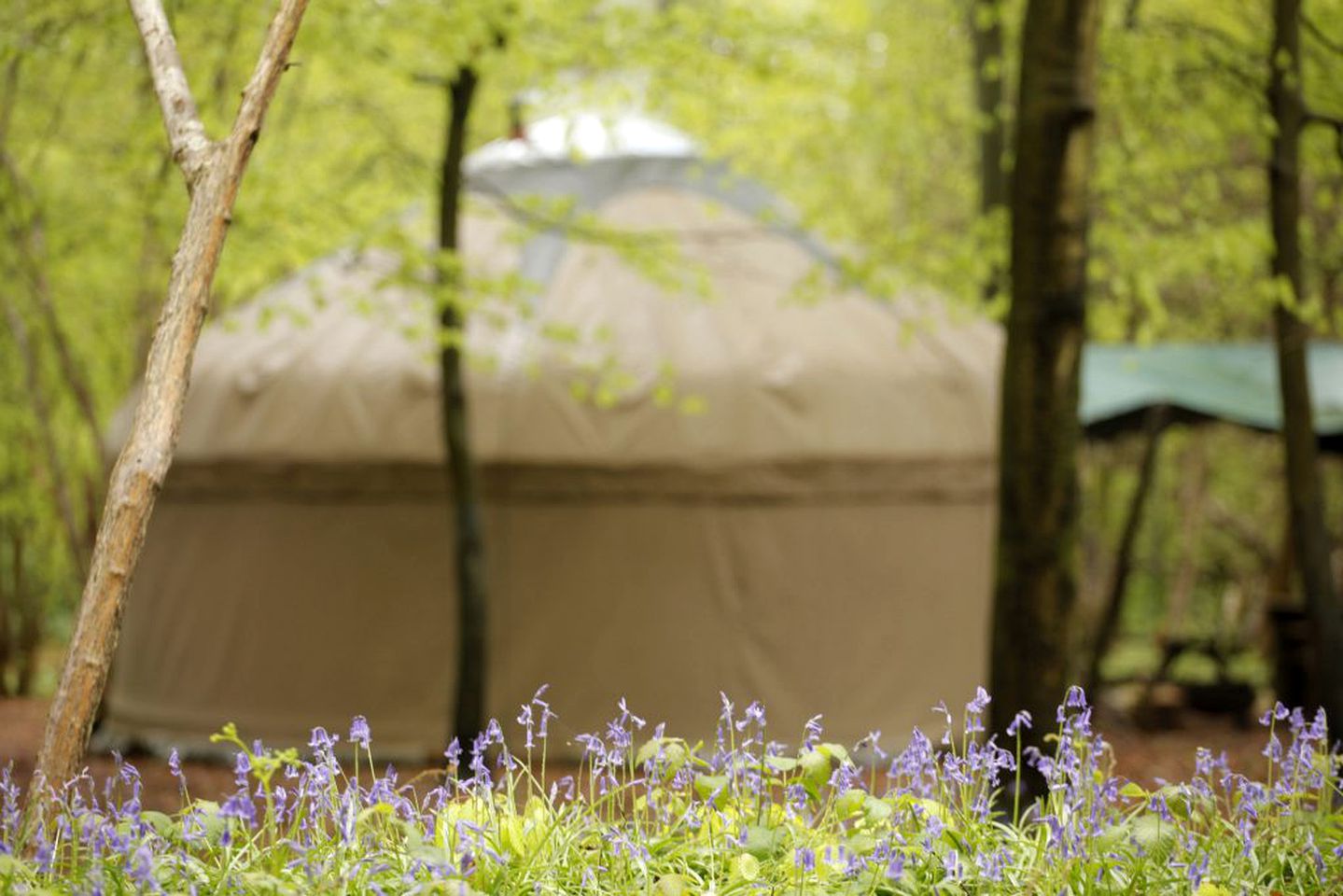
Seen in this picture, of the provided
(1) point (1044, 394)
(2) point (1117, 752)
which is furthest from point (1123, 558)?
(1) point (1044, 394)

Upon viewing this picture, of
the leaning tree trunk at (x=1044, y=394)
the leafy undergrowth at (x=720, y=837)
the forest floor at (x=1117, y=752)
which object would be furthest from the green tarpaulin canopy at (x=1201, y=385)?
the leafy undergrowth at (x=720, y=837)

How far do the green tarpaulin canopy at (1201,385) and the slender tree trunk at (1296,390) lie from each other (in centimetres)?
274

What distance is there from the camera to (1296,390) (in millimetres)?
5539

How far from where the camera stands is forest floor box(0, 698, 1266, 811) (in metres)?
7.52

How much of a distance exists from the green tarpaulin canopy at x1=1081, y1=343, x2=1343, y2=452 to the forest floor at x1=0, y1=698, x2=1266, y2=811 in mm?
1784

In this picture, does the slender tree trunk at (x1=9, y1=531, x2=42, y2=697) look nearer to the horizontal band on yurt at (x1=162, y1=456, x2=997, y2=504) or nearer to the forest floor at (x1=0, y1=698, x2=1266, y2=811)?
the forest floor at (x1=0, y1=698, x2=1266, y2=811)

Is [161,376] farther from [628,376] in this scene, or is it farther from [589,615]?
[589,615]

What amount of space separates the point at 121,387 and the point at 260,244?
4779mm

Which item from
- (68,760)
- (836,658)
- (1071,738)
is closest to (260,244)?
(836,658)

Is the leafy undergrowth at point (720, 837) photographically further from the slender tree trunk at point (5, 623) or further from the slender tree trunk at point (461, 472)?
the slender tree trunk at point (5, 623)

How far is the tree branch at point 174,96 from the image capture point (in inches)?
113

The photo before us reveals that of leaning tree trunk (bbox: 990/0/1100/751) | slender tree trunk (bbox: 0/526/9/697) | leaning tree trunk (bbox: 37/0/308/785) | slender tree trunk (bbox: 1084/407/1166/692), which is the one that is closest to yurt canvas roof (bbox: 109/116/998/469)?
slender tree trunk (bbox: 1084/407/1166/692)

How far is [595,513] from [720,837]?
19.2ft

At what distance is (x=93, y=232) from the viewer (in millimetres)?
8664
